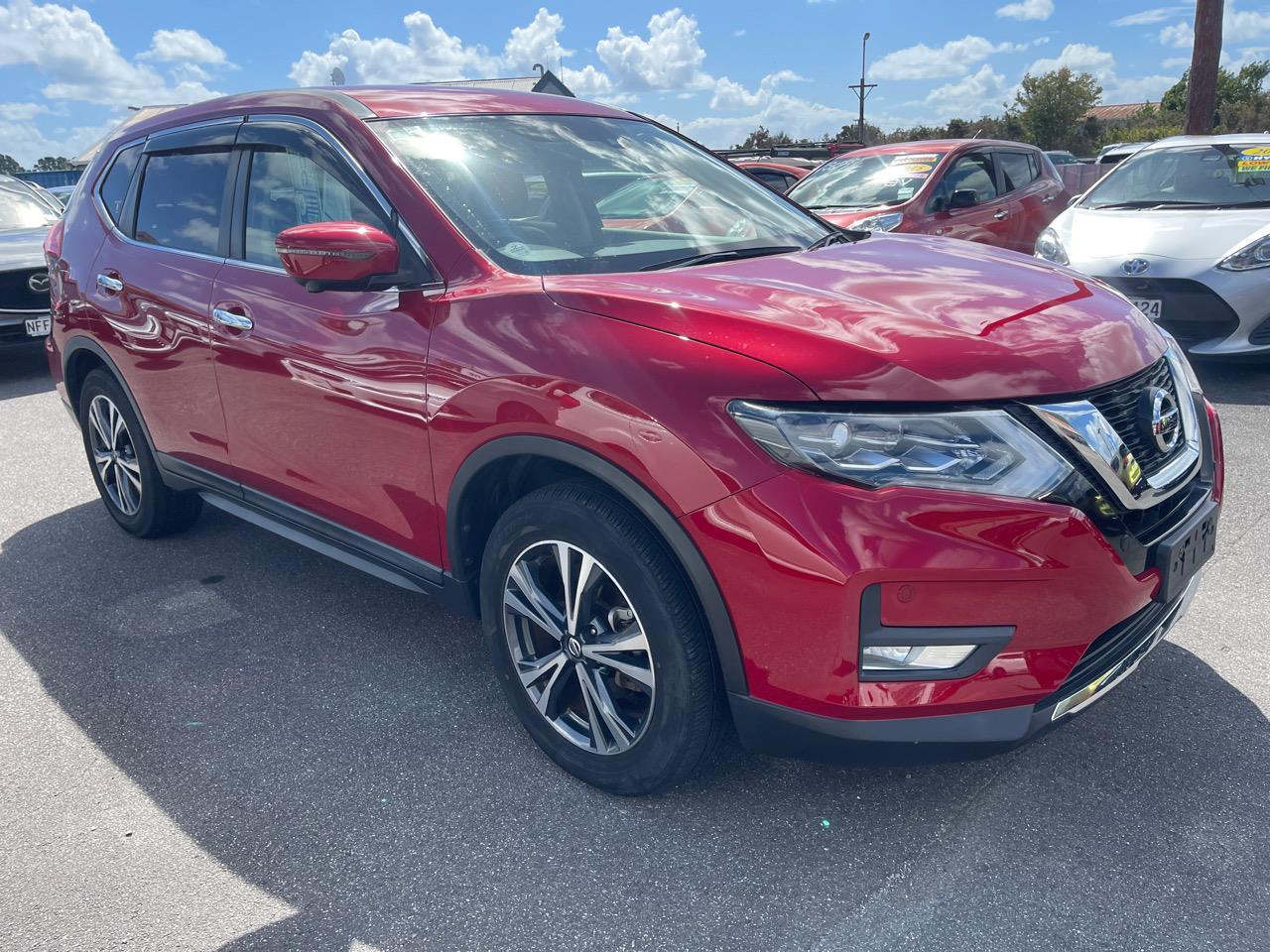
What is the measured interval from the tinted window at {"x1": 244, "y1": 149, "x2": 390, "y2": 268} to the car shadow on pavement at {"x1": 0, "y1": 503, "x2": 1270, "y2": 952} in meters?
1.43

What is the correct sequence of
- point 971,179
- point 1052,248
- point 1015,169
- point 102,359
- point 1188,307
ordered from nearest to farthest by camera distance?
point 102,359, point 1188,307, point 1052,248, point 971,179, point 1015,169

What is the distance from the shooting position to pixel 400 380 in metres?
2.78

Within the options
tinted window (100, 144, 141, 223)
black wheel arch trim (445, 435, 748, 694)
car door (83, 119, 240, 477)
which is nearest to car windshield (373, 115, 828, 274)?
black wheel arch trim (445, 435, 748, 694)

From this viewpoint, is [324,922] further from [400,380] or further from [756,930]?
[400,380]

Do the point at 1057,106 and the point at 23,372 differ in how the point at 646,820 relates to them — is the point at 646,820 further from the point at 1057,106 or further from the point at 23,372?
the point at 1057,106

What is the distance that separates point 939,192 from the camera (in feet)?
27.7

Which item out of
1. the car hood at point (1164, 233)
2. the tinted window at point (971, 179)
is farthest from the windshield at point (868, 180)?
the car hood at point (1164, 233)

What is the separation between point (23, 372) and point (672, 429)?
8.81 m

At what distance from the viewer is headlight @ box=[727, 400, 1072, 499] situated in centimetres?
202

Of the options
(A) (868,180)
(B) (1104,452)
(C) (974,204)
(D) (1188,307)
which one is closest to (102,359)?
(B) (1104,452)

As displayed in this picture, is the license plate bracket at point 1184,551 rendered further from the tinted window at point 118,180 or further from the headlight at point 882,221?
the headlight at point 882,221

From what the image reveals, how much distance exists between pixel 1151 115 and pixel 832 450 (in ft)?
203

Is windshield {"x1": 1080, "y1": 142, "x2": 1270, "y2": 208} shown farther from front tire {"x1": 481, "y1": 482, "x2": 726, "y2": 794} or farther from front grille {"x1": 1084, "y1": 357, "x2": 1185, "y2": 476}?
front tire {"x1": 481, "y1": 482, "x2": 726, "y2": 794}

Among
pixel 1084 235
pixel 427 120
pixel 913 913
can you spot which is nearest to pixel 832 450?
pixel 913 913
